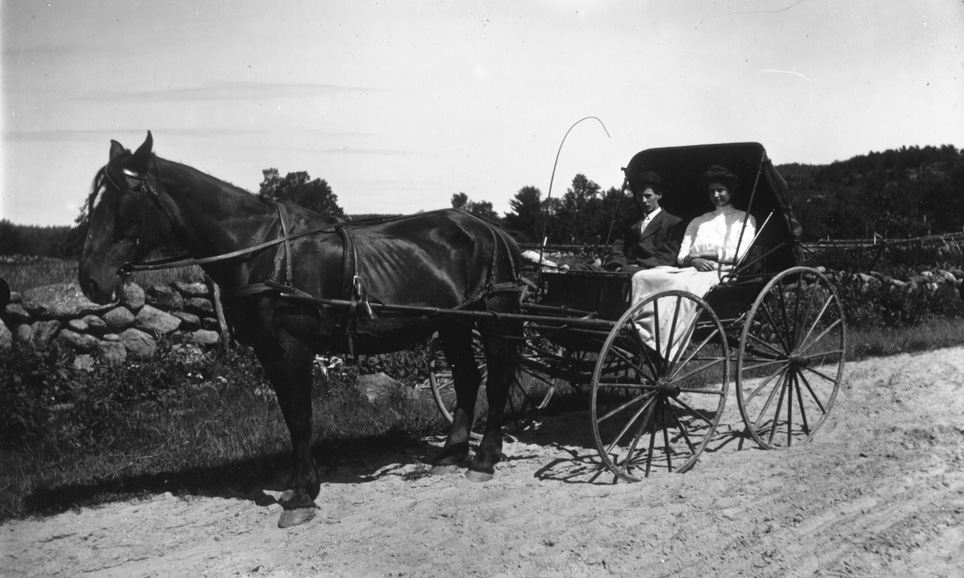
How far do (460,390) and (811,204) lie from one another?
16190 mm

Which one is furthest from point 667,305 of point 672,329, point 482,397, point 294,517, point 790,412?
point 294,517

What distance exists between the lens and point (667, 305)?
5773mm

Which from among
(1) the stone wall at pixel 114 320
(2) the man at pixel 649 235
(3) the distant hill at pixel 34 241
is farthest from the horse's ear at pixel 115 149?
(2) the man at pixel 649 235

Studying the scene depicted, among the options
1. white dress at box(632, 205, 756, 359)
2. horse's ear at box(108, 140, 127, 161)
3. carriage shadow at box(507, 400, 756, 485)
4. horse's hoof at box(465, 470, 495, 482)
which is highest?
horse's ear at box(108, 140, 127, 161)

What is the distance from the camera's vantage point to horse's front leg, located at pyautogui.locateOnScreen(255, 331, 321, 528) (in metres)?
4.84

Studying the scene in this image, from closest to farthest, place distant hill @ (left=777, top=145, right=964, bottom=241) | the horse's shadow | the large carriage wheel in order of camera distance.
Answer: the horse's shadow
the large carriage wheel
distant hill @ (left=777, top=145, right=964, bottom=241)

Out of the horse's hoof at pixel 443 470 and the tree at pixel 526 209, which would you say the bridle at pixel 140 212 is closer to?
the horse's hoof at pixel 443 470

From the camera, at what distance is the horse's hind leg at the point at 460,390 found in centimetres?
599

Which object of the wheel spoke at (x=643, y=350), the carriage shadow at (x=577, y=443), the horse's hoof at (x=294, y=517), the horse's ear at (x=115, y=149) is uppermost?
the horse's ear at (x=115, y=149)

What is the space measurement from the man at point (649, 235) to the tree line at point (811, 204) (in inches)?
9.6

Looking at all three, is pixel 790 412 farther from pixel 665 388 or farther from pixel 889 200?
pixel 889 200

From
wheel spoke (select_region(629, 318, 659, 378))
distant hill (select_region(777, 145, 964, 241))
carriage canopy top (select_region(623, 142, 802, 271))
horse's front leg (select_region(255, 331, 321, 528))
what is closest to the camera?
horse's front leg (select_region(255, 331, 321, 528))

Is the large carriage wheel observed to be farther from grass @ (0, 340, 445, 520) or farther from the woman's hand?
the woman's hand

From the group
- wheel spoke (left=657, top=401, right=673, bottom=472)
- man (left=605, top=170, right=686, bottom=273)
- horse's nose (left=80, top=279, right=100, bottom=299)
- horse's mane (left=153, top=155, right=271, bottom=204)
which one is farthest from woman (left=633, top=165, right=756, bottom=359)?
horse's nose (left=80, top=279, right=100, bottom=299)
